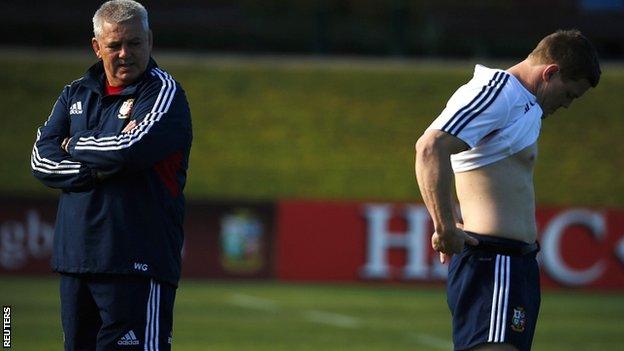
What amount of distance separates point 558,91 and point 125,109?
202 centimetres

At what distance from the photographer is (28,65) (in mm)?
26719

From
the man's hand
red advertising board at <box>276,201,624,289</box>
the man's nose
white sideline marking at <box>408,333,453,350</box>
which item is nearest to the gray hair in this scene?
the man's nose

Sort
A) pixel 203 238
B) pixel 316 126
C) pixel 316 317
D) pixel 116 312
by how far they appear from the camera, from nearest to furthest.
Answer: pixel 116 312 → pixel 316 317 → pixel 203 238 → pixel 316 126

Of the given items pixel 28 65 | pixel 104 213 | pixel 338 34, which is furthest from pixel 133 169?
pixel 338 34

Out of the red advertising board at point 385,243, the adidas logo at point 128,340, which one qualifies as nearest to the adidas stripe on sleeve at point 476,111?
the adidas logo at point 128,340

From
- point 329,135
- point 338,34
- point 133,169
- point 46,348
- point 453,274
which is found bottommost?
point 46,348

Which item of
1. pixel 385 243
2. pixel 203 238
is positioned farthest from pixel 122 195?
pixel 385 243

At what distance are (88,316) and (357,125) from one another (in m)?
21.2

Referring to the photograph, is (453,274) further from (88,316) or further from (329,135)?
(329,135)

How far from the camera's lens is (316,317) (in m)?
15.5

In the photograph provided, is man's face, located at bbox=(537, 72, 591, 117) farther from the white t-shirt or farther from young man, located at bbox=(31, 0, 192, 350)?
young man, located at bbox=(31, 0, 192, 350)

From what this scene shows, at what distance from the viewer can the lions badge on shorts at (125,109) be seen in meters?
5.66

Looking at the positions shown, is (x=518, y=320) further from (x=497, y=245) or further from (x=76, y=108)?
(x=76, y=108)

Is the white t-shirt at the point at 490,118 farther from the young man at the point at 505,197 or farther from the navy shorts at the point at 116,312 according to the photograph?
the navy shorts at the point at 116,312
